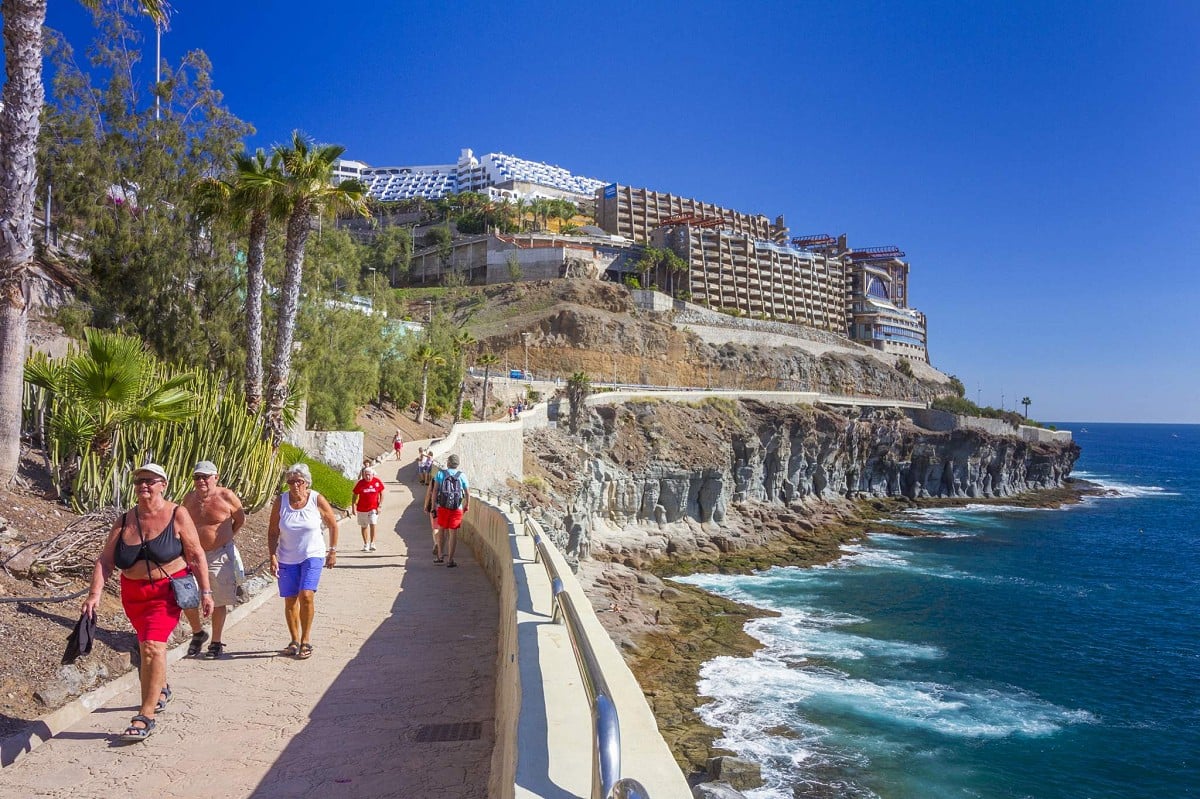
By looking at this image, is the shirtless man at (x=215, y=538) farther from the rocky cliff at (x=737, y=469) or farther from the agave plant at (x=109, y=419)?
the rocky cliff at (x=737, y=469)

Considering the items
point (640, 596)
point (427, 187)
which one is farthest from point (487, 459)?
point (427, 187)

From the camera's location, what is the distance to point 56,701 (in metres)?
5.45

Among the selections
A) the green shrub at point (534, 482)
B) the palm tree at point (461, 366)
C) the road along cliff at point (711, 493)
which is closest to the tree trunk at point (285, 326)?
the road along cliff at point (711, 493)

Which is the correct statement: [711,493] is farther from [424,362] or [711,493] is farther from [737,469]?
[424,362]

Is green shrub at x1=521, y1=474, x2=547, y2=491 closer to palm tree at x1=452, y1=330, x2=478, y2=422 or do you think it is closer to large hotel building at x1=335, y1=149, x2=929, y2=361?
palm tree at x1=452, y1=330, x2=478, y2=422

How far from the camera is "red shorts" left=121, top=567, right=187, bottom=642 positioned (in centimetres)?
527

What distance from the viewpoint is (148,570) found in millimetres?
5301

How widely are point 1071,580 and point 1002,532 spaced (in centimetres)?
1513

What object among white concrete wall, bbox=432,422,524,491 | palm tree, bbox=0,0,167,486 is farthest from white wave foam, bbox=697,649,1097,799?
palm tree, bbox=0,0,167,486

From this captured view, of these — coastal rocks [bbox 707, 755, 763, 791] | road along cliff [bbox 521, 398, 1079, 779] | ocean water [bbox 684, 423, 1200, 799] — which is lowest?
ocean water [bbox 684, 423, 1200, 799]

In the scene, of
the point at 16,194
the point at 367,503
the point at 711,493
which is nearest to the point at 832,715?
the point at 367,503

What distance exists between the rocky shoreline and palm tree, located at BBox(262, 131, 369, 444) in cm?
1127

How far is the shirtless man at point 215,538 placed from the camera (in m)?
6.74

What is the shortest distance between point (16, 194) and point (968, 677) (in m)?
26.3
